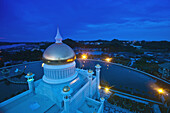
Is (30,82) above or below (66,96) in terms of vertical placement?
above

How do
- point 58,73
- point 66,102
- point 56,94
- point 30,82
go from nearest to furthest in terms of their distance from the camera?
point 66,102
point 56,94
point 58,73
point 30,82

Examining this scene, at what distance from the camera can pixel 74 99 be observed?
7.98m

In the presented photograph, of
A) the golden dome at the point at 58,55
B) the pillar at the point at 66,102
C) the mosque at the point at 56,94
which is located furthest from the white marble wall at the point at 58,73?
the pillar at the point at 66,102

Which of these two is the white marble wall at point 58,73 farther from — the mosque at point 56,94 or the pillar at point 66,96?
the pillar at point 66,96

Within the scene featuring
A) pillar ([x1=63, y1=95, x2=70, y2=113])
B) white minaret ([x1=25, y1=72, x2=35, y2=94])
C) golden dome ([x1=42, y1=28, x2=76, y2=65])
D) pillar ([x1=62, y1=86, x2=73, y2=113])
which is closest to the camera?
pillar ([x1=62, y1=86, x2=73, y2=113])

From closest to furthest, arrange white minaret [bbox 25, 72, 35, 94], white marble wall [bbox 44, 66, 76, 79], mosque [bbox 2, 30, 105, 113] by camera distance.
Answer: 1. mosque [bbox 2, 30, 105, 113]
2. white marble wall [bbox 44, 66, 76, 79]
3. white minaret [bbox 25, 72, 35, 94]

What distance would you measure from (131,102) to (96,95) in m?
5.11

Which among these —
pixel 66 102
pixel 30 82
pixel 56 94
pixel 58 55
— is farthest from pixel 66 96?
pixel 30 82

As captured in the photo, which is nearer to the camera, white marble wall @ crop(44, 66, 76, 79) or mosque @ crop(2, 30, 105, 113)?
mosque @ crop(2, 30, 105, 113)

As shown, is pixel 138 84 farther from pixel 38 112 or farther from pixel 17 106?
pixel 17 106

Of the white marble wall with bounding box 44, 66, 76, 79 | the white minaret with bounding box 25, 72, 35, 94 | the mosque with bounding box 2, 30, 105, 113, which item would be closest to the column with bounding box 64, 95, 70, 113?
the mosque with bounding box 2, 30, 105, 113

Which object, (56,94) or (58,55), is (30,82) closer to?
(56,94)

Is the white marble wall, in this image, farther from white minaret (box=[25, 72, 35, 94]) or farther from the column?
the column

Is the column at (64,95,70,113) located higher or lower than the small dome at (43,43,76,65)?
lower
